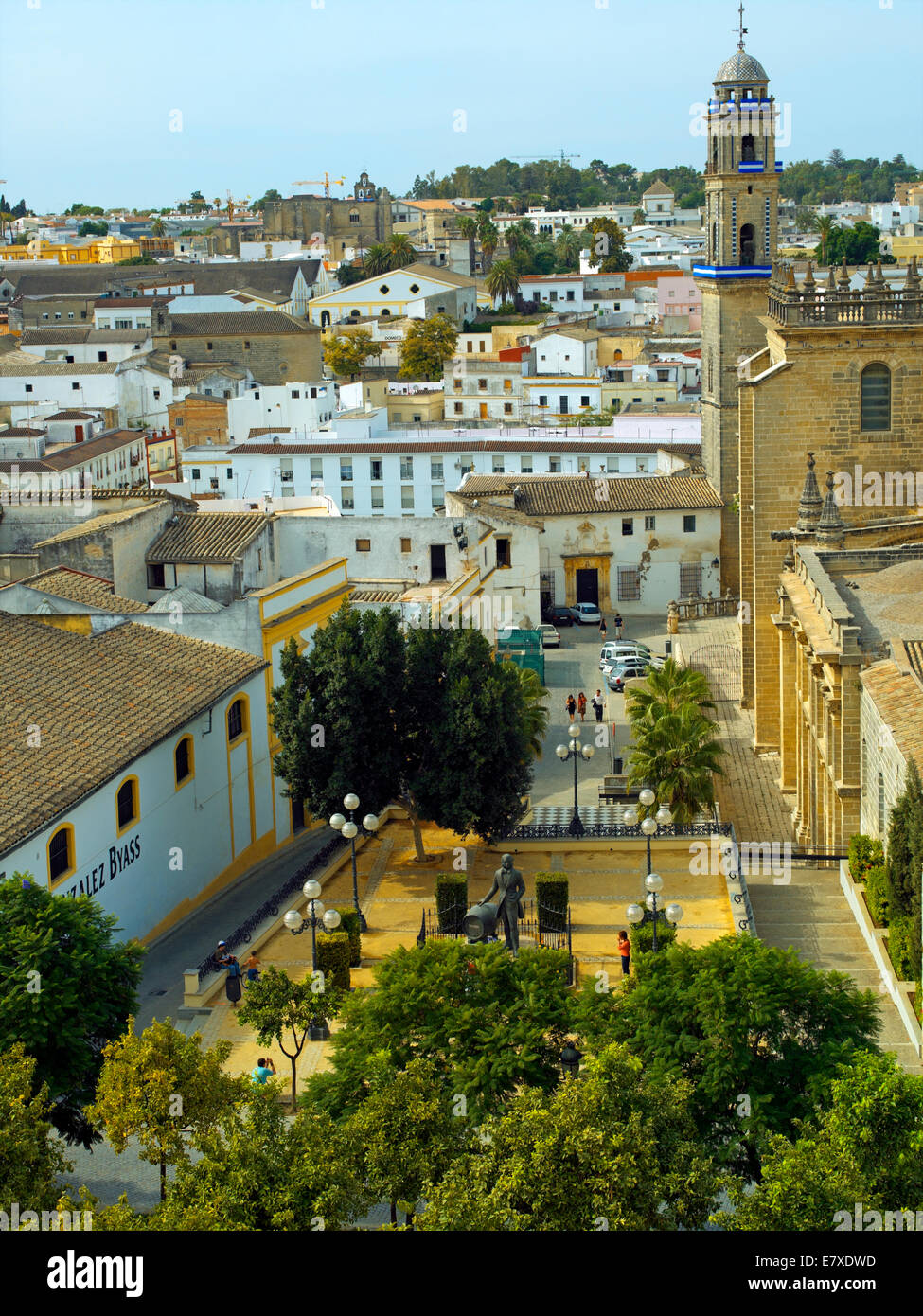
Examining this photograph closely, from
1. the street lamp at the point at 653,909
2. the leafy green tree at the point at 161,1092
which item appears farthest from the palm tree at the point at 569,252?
the leafy green tree at the point at 161,1092

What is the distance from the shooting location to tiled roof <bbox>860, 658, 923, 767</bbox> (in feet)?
79.1

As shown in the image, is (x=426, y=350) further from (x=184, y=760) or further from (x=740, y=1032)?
(x=740, y=1032)

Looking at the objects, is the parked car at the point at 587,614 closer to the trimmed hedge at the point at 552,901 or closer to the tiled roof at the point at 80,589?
the tiled roof at the point at 80,589

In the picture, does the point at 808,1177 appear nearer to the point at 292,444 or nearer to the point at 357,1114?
the point at 357,1114

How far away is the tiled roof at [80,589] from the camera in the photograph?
37250 millimetres

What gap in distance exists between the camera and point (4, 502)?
50.3 meters

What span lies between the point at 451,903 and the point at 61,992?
9212mm

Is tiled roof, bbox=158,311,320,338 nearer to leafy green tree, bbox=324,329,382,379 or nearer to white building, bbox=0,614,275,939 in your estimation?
leafy green tree, bbox=324,329,382,379

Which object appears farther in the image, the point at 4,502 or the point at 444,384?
the point at 444,384

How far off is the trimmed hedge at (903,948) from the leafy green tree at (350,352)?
9011 cm

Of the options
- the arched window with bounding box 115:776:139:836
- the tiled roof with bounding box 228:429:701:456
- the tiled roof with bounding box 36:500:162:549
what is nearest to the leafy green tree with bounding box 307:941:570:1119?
the arched window with bounding box 115:776:139:836

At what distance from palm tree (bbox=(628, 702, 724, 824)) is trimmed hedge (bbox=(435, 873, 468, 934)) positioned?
4.96 m
